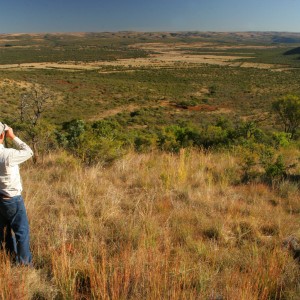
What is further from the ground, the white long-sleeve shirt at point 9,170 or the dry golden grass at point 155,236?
the white long-sleeve shirt at point 9,170

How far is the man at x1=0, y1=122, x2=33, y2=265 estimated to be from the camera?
2342mm

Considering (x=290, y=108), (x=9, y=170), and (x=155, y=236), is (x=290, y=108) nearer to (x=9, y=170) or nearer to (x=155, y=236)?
(x=155, y=236)

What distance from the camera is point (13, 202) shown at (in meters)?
2.40

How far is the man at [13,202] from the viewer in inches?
92.2

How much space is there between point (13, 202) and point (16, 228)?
0.69ft

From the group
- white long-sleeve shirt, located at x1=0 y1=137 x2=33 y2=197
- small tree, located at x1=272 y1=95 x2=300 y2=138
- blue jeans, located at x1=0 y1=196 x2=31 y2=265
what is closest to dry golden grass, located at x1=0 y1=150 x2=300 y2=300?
blue jeans, located at x1=0 y1=196 x2=31 y2=265

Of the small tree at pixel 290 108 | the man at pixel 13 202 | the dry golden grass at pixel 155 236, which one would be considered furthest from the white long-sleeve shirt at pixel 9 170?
the small tree at pixel 290 108

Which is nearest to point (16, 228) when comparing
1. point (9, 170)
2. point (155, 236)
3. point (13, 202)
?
point (13, 202)

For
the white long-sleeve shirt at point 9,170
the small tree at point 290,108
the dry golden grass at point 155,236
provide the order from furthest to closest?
the small tree at point 290,108
the white long-sleeve shirt at point 9,170
the dry golden grass at point 155,236

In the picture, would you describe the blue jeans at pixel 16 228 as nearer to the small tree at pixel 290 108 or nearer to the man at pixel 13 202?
the man at pixel 13 202

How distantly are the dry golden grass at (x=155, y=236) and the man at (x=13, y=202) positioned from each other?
A: 0.45ft

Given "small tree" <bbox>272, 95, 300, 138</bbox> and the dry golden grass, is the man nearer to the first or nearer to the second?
the dry golden grass

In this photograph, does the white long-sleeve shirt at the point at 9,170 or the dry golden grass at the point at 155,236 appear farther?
A: the white long-sleeve shirt at the point at 9,170

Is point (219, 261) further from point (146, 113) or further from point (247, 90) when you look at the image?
point (247, 90)
